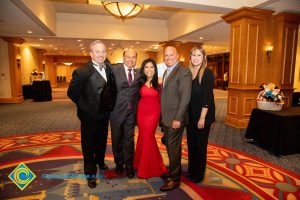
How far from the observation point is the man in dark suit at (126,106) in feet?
8.66

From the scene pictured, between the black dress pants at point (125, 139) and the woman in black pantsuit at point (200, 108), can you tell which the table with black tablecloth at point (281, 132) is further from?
the black dress pants at point (125, 139)

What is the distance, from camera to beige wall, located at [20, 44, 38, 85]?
42.8ft

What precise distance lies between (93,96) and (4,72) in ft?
→ 34.0

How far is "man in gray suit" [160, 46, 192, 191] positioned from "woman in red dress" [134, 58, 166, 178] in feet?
0.55

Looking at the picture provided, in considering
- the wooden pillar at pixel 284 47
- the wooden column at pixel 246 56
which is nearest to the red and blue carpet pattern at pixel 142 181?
the wooden column at pixel 246 56

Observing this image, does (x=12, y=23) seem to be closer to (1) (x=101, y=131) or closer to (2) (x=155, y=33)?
(2) (x=155, y=33)

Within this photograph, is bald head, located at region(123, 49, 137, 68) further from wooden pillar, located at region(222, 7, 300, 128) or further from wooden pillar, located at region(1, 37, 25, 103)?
wooden pillar, located at region(1, 37, 25, 103)

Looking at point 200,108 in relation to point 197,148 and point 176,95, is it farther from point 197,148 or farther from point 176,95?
point 197,148

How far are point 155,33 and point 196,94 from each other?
28.9 ft

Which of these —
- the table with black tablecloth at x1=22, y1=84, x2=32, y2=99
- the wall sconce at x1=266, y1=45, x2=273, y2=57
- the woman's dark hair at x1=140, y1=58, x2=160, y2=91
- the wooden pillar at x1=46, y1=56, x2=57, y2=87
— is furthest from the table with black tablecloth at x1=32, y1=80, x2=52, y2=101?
the wooden pillar at x1=46, y1=56, x2=57, y2=87

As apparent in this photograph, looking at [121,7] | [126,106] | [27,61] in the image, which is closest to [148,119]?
[126,106]

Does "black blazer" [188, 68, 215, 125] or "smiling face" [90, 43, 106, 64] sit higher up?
"smiling face" [90, 43, 106, 64]

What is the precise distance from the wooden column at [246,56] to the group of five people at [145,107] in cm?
334

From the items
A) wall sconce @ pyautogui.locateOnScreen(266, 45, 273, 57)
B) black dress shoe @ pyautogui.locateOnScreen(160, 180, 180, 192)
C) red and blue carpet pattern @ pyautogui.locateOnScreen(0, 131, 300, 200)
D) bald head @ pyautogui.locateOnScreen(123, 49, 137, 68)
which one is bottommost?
red and blue carpet pattern @ pyautogui.locateOnScreen(0, 131, 300, 200)
